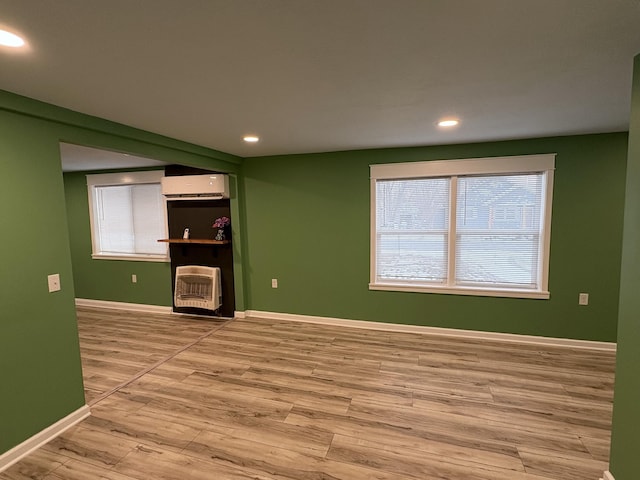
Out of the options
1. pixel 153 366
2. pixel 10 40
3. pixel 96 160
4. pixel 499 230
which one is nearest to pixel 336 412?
pixel 153 366

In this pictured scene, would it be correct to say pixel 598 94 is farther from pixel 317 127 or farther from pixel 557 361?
pixel 557 361

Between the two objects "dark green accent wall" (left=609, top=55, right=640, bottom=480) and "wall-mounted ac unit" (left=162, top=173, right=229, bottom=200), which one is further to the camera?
"wall-mounted ac unit" (left=162, top=173, right=229, bottom=200)

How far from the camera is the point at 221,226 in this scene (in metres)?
4.52

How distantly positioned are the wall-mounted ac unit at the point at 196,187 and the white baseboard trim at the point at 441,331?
1780mm

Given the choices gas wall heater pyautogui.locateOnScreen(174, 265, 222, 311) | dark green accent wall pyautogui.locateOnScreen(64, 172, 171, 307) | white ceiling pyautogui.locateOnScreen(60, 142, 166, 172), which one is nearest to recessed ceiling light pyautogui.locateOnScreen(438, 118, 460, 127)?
white ceiling pyautogui.locateOnScreen(60, 142, 166, 172)

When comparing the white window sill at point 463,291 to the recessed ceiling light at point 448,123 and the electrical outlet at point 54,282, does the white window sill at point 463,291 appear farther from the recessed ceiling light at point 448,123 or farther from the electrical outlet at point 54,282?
the electrical outlet at point 54,282

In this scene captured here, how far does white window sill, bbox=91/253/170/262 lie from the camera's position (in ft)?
16.3

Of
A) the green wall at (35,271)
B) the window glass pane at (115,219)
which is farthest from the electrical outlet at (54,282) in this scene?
the window glass pane at (115,219)

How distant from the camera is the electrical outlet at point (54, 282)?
7.13 ft

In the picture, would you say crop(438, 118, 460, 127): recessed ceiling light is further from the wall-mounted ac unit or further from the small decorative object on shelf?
the small decorative object on shelf

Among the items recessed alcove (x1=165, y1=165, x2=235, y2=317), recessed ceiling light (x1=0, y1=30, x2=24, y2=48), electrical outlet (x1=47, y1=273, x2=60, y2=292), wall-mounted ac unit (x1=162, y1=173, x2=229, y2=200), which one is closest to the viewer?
recessed ceiling light (x1=0, y1=30, x2=24, y2=48)

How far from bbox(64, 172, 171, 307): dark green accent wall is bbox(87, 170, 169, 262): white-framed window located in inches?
5.0

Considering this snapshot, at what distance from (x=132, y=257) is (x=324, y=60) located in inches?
190

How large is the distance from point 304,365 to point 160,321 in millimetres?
2592
